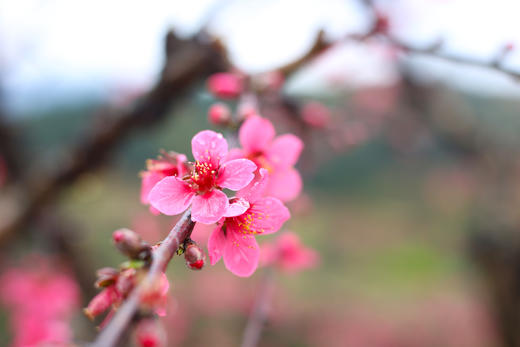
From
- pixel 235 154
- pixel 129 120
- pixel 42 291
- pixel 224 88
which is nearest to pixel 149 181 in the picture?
pixel 235 154

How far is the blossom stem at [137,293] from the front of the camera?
308 mm

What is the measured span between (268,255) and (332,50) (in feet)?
1.95

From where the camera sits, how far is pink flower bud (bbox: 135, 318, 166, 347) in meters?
0.33

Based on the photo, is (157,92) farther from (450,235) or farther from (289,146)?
(450,235)

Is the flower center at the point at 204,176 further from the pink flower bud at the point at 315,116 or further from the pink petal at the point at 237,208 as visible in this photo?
the pink flower bud at the point at 315,116

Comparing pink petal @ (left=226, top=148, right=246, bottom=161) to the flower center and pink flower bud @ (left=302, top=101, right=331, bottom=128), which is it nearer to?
the flower center

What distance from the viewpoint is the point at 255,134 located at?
619mm

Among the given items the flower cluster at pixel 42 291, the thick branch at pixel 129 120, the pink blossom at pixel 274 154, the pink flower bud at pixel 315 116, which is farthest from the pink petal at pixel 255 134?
the flower cluster at pixel 42 291

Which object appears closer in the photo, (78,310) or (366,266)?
(78,310)

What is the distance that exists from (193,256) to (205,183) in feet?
0.43

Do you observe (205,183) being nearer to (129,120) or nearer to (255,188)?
(255,188)

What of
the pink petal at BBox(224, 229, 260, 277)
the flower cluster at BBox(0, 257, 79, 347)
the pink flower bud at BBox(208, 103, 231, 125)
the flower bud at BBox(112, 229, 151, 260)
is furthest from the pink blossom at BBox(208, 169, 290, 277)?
the flower cluster at BBox(0, 257, 79, 347)

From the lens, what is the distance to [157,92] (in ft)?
4.25

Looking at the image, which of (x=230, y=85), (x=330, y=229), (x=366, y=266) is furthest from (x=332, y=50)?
(x=330, y=229)
